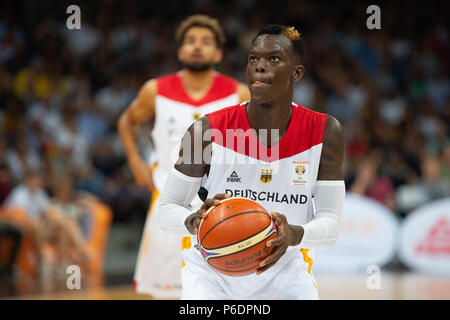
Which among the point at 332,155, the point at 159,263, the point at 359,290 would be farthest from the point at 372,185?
the point at 332,155

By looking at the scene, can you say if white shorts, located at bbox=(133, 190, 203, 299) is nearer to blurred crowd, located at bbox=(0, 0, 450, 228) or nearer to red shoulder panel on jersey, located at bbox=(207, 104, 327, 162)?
red shoulder panel on jersey, located at bbox=(207, 104, 327, 162)

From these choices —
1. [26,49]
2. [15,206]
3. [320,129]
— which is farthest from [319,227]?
[26,49]

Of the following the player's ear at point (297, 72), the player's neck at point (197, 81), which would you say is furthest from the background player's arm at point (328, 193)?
the player's neck at point (197, 81)

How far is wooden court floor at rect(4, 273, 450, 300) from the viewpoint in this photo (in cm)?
679

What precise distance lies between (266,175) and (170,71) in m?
9.31

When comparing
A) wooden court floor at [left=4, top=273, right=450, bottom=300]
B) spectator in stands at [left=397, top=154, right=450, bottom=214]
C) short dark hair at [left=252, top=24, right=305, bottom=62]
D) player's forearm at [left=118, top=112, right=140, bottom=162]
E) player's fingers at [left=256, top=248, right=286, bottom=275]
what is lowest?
wooden court floor at [left=4, top=273, right=450, bottom=300]

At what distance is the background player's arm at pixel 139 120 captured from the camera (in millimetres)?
5570

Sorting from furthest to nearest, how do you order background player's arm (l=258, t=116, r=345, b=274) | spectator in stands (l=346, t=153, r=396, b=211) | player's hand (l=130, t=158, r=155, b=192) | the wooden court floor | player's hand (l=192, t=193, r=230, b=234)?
1. spectator in stands (l=346, t=153, r=396, b=211)
2. the wooden court floor
3. player's hand (l=130, t=158, r=155, b=192)
4. background player's arm (l=258, t=116, r=345, b=274)
5. player's hand (l=192, t=193, r=230, b=234)

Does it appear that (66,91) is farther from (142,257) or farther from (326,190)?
(326,190)

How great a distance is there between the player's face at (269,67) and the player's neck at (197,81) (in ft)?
7.12

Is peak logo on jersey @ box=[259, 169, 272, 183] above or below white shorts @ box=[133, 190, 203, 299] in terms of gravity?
above

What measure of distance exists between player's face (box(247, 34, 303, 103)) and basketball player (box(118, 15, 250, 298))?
203 cm

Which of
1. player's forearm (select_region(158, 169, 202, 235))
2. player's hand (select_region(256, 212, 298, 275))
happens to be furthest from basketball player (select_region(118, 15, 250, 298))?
player's hand (select_region(256, 212, 298, 275))

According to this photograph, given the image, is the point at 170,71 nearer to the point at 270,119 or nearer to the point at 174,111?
the point at 174,111
